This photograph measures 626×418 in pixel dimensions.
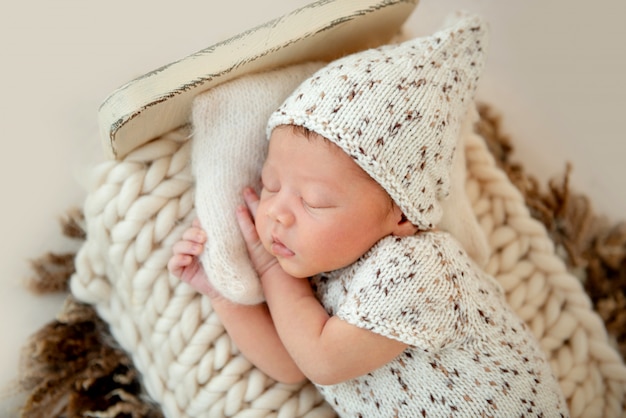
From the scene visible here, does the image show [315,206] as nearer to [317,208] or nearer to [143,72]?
[317,208]

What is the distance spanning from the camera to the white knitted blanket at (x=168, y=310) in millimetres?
999

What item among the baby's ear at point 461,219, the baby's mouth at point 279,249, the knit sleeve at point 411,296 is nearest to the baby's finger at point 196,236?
the baby's mouth at point 279,249

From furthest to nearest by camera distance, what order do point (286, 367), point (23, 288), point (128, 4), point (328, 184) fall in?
point (128, 4), point (23, 288), point (286, 367), point (328, 184)

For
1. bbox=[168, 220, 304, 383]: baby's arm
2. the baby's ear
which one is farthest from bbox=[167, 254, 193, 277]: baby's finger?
the baby's ear

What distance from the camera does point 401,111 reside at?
0.88 meters

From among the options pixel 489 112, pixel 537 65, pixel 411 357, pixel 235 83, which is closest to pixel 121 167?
pixel 235 83

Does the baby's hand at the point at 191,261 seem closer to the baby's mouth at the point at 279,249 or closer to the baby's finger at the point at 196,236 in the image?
the baby's finger at the point at 196,236

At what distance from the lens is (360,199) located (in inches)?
34.9

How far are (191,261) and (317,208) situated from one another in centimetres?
22

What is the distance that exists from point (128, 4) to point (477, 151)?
0.68m

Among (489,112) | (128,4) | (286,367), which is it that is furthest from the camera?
(489,112)

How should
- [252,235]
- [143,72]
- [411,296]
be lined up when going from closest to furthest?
1. [411,296]
2. [252,235]
3. [143,72]

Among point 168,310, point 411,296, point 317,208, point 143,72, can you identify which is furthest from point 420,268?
point 143,72

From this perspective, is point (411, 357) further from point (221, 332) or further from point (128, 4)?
point (128, 4)
